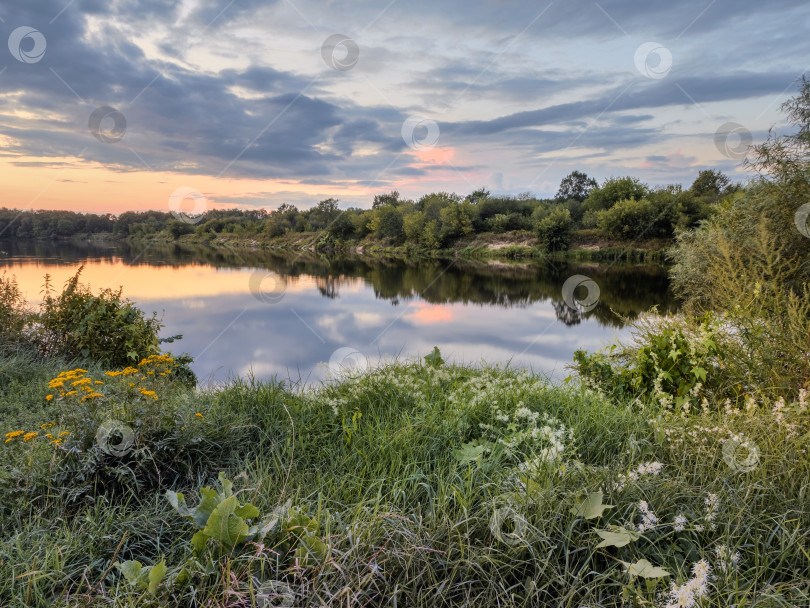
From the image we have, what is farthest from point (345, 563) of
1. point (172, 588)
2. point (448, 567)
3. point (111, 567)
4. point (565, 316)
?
point (565, 316)

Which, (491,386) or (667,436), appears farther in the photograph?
(491,386)

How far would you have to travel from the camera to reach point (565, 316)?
1788 cm

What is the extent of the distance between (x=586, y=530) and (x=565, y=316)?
16.6 meters

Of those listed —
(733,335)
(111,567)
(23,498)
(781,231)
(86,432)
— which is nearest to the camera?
(111,567)

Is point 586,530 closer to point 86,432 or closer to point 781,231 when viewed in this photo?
point 86,432

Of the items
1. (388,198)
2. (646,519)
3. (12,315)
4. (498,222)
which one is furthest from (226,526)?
(388,198)

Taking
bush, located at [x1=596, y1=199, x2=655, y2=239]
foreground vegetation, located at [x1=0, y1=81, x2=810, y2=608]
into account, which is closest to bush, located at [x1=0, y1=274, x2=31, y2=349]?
foreground vegetation, located at [x1=0, y1=81, x2=810, y2=608]
